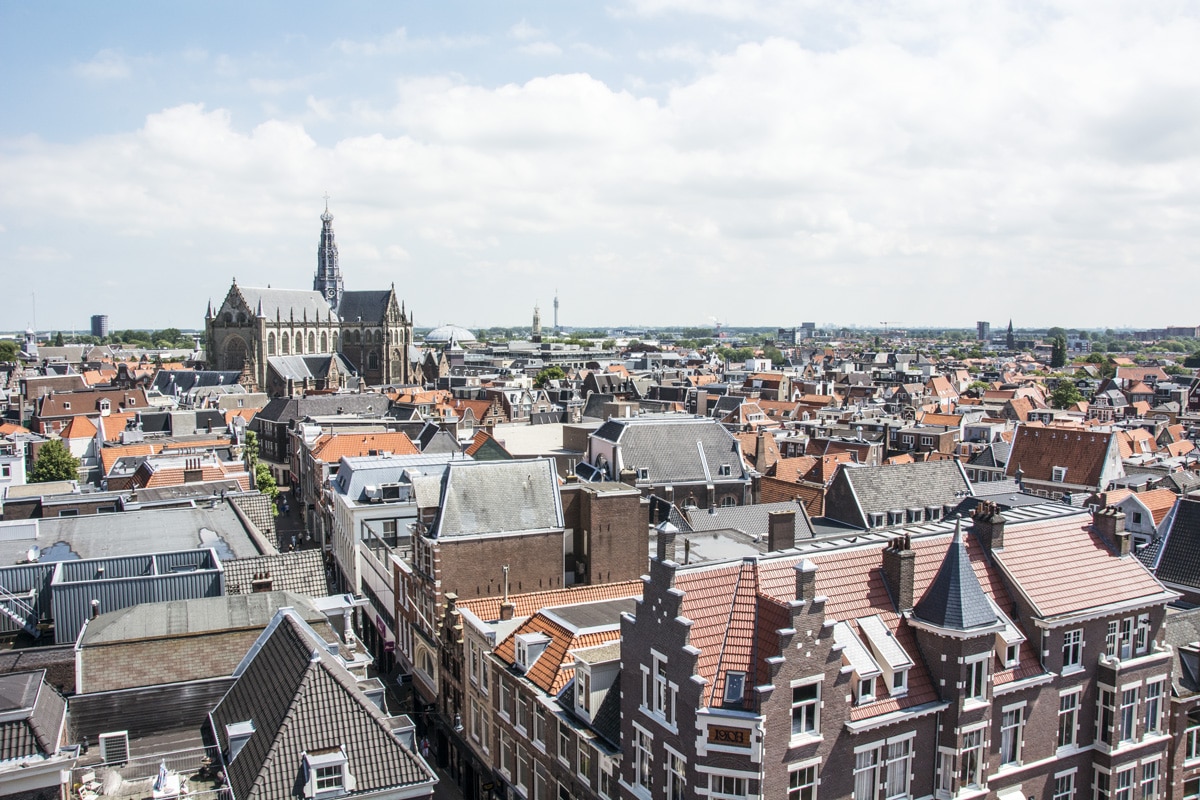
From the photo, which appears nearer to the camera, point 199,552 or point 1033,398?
point 199,552

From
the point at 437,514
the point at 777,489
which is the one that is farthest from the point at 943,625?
the point at 777,489

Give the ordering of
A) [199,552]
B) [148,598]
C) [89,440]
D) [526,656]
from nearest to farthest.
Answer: [526,656], [148,598], [199,552], [89,440]

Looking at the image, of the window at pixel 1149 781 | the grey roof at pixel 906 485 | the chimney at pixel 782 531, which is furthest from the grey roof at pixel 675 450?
the window at pixel 1149 781

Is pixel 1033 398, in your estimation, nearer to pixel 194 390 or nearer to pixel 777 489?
pixel 777 489

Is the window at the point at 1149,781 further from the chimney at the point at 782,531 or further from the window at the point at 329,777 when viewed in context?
the window at the point at 329,777

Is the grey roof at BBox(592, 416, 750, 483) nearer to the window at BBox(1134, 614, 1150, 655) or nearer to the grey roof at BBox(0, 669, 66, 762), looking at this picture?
the window at BBox(1134, 614, 1150, 655)

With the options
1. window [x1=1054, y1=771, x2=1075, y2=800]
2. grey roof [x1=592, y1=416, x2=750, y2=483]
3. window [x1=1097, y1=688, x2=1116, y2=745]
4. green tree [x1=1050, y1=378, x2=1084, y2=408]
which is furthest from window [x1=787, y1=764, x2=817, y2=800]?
green tree [x1=1050, y1=378, x2=1084, y2=408]
